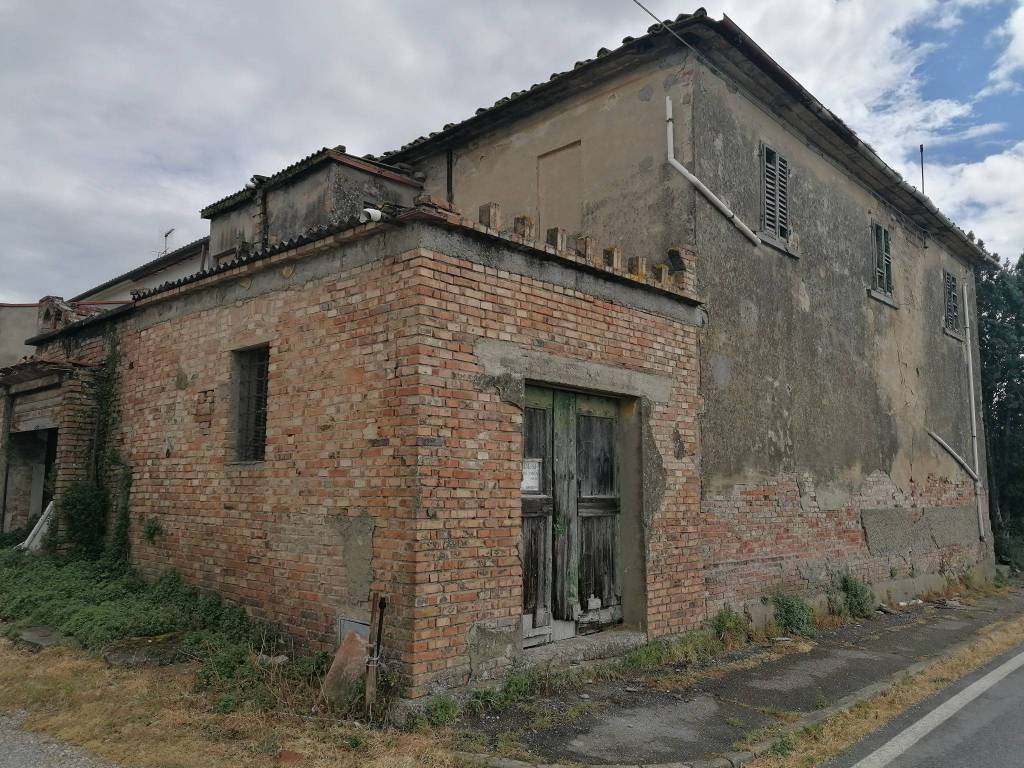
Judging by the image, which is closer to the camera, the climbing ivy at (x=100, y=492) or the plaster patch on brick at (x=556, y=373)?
the plaster patch on brick at (x=556, y=373)

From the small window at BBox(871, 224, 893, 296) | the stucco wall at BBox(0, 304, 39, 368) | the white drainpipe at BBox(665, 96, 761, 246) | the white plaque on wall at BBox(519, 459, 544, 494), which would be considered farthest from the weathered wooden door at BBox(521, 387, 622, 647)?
the stucco wall at BBox(0, 304, 39, 368)

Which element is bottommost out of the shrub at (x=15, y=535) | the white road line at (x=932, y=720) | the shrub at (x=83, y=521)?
the white road line at (x=932, y=720)

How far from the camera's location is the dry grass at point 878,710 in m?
5.03

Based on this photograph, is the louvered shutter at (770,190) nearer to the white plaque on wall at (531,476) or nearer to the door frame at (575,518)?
the door frame at (575,518)

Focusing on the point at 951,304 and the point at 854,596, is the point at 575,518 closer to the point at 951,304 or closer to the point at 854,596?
the point at 854,596

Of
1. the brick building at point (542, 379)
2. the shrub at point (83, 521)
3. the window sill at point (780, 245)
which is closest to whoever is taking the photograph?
the brick building at point (542, 379)

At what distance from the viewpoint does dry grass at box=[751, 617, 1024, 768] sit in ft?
16.5

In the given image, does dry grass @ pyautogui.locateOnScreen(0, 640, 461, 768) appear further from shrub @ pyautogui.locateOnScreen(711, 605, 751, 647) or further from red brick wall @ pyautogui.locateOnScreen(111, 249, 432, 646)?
shrub @ pyautogui.locateOnScreen(711, 605, 751, 647)

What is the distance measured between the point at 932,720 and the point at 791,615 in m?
3.06

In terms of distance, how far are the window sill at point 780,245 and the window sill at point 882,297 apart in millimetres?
2571

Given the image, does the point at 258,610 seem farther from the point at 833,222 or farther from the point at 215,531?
the point at 833,222

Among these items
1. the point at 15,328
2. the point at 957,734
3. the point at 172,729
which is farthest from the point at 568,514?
the point at 15,328

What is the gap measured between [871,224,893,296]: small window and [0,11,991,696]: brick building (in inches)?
3.5

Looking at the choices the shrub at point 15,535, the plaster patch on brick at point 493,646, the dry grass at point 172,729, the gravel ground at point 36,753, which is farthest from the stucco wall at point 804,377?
the shrub at point 15,535
